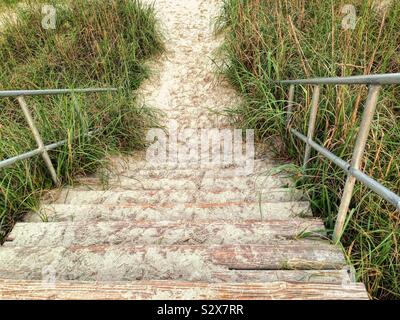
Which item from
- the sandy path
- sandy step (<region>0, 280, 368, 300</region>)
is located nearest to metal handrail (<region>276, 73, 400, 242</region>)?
sandy step (<region>0, 280, 368, 300</region>)

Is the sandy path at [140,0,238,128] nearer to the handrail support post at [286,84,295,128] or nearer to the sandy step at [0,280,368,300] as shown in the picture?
the handrail support post at [286,84,295,128]

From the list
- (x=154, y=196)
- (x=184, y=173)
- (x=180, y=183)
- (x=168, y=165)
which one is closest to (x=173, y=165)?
(x=168, y=165)

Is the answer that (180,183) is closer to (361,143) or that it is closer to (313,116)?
(313,116)

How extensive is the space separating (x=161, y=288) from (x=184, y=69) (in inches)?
170

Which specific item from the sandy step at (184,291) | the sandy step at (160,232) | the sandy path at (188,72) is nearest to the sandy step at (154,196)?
the sandy step at (160,232)

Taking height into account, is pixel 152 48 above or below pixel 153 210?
above

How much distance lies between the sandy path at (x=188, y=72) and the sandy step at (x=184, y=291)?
3065 mm

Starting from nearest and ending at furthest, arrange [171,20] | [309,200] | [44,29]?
[309,200], [44,29], [171,20]

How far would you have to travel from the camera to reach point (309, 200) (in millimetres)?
2107

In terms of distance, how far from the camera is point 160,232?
5.90 feet

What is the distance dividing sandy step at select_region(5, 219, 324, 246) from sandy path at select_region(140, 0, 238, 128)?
2.50 metres

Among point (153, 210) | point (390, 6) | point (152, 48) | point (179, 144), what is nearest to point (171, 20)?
point (152, 48)

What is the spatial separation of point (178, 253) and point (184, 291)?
→ 29cm
